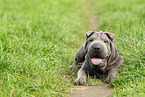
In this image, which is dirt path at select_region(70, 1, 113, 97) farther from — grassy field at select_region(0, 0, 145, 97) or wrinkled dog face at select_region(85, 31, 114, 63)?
wrinkled dog face at select_region(85, 31, 114, 63)

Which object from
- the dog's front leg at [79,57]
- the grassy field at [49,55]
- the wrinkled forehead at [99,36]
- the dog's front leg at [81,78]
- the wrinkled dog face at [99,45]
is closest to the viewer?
the grassy field at [49,55]

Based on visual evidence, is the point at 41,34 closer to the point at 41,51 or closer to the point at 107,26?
the point at 41,51

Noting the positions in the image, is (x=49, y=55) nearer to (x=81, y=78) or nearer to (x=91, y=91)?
(x=81, y=78)

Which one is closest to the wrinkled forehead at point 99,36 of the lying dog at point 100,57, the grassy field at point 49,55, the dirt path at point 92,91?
the lying dog at point 100,57

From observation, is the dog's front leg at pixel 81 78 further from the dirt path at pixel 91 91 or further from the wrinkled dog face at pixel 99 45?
the wrinkled dog face at pixel 99 45

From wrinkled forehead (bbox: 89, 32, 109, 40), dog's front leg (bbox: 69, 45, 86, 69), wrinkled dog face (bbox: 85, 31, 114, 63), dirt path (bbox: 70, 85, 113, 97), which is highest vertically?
wrinkled forehead (bbox: 89, 32, 109, 40)

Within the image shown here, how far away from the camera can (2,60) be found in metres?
3.99

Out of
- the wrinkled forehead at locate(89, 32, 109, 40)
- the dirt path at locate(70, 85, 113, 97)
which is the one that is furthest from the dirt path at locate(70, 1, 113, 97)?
the wrinkled forehead at locate(89, 32, 109, 40)

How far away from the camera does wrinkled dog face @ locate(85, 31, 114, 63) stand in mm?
3836

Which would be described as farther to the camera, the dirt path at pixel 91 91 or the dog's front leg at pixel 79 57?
the dog's front leg at pixel 79 57

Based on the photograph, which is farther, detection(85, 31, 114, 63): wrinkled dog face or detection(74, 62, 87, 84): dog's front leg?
detection(74, 62, 87, 84): dog's front leg

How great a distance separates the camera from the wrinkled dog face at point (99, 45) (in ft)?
12.6

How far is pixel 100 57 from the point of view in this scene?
3930 millimetres

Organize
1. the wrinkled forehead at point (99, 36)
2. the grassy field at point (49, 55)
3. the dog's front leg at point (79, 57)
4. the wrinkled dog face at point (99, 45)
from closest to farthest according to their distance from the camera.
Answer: the grassy field at point (49, 55) → the wrinkled dog face at point (99, 45) → the wrinkled forehead at point (99, 36) → the dog's front leg at point (79, 57)
